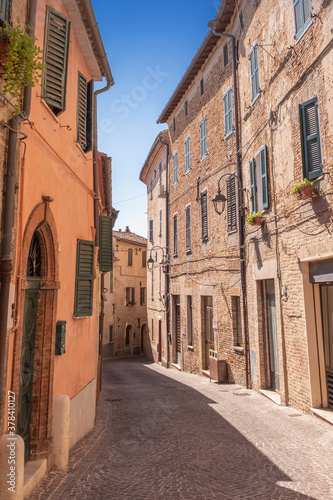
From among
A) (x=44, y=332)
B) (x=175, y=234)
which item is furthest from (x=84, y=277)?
(x=175, y=234)

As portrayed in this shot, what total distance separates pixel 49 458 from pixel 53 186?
13.3 feet

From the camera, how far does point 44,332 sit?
20.1 ft

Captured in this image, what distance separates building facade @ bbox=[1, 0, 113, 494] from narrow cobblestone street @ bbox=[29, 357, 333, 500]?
74 centimetres

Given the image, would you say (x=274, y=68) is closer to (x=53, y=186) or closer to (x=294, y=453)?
(x=53, y=186)

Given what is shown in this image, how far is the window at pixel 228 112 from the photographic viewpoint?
45.3 ft

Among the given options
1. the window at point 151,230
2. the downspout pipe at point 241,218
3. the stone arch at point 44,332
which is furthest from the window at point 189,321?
the stone arch at point 44,332

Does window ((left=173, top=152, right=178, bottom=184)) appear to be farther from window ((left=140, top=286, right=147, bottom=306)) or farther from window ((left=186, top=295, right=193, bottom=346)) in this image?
window ((left=140, top=286, right=147, bottom=306))

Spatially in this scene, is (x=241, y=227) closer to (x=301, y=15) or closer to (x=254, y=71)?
(x=254, y=71)

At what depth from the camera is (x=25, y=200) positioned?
5.19 metres

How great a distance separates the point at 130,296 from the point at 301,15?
29.7 metres

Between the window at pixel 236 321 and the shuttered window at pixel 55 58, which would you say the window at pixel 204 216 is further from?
the shuttered window at pixel 55 58

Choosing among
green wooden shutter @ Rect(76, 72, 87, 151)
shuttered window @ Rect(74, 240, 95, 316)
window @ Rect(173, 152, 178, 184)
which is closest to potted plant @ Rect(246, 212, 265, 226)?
shuttered window @ Rect(74, 240, 95, 316)

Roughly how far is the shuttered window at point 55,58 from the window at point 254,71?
6231mm

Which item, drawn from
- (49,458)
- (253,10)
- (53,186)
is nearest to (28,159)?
(53,186)
